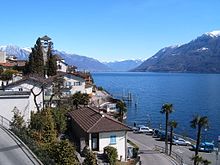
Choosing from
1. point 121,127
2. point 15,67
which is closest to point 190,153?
point 121,127

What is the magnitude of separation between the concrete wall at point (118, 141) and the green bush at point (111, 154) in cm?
125

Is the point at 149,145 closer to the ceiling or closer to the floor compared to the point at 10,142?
closer to the floor

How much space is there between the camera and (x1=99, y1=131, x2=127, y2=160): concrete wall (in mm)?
44031

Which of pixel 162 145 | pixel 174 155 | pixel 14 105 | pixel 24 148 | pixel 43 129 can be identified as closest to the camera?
pixel 24 148

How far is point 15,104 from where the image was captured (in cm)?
4781

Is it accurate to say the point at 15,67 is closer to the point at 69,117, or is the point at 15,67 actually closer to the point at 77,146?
the point at 69,117

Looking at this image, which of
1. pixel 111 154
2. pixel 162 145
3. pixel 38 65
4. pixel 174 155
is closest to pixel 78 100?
pixel 38 65

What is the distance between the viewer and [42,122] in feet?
135

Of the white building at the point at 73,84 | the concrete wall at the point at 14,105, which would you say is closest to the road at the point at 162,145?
the concrete wall at the point at 14,105

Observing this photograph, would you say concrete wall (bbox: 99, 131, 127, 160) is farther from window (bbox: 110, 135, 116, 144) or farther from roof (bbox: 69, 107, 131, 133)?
roof (bbox: 69, 107, 131, 133)

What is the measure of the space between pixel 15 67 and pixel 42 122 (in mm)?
53710

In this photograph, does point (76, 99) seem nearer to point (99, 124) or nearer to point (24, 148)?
point (99, 124)

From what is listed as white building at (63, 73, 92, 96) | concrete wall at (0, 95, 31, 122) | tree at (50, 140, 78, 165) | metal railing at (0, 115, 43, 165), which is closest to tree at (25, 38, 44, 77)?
white building at (63, 73, 92, 96)

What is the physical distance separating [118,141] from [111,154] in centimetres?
345
